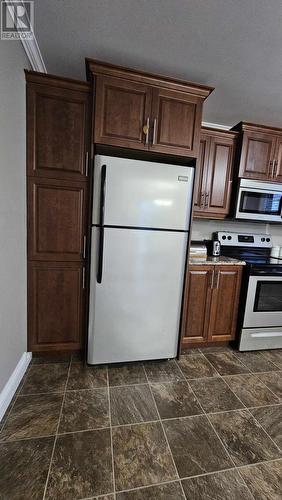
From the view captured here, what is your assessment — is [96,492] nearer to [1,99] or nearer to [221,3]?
[1,99]

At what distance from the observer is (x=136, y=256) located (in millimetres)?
1860

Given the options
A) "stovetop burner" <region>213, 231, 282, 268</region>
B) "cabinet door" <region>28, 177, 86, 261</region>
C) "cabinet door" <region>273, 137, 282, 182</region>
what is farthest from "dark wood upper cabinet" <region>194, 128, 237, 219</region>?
"cabinet door" <region>28, 177, 86, 261</region>

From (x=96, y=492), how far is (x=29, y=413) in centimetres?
66

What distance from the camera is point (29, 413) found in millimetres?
1481

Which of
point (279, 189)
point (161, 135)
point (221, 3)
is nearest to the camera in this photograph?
point (221, 3)

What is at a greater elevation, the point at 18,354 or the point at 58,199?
the point at 58,199

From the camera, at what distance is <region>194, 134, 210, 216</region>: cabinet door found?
7.73ft

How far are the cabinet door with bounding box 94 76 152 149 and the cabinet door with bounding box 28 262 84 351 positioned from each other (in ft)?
3.56

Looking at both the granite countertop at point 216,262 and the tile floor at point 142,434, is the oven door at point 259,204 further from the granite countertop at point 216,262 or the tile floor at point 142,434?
the tile floor at point 142,434

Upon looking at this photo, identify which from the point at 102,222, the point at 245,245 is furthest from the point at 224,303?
the point at 102,222

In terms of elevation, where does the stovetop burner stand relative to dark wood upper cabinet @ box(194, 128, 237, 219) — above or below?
below

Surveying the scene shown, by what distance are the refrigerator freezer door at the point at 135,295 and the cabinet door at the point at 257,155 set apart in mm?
1172

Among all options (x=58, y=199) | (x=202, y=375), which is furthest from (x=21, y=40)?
(x=202, y=375)

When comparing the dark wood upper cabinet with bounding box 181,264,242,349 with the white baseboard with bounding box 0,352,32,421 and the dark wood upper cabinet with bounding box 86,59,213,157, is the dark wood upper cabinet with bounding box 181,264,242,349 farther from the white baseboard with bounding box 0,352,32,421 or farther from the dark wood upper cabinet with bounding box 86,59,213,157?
the white baseboard with bounding box 0,352,32,421
